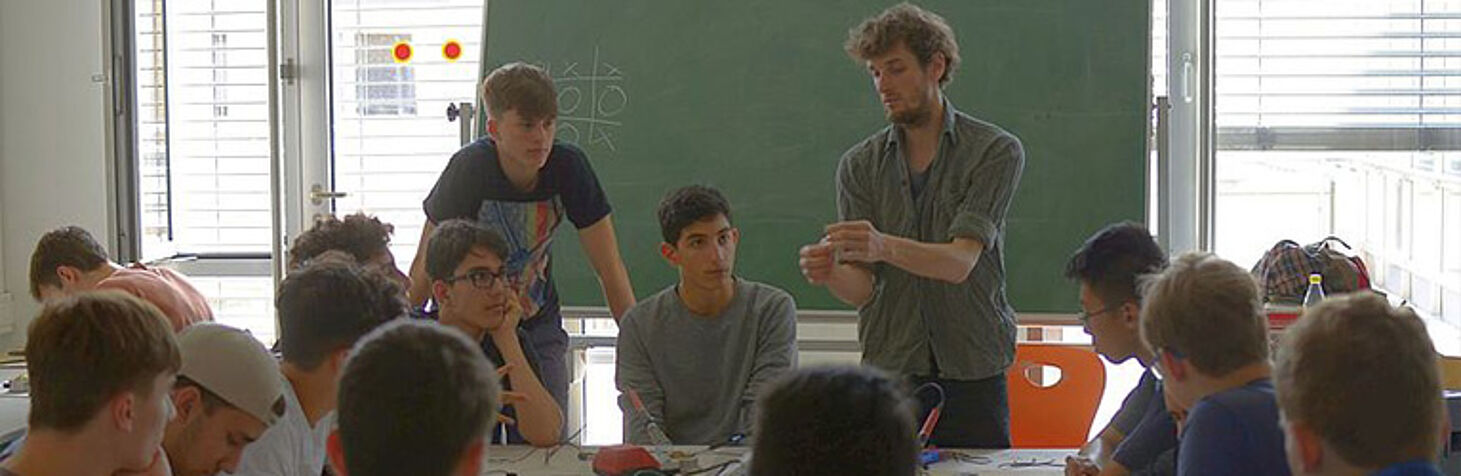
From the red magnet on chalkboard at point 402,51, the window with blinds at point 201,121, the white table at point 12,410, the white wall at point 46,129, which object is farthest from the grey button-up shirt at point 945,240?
the white wall at point 46,129

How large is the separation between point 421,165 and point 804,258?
2382 millimetres

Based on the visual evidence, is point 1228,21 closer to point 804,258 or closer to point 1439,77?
point 1439,77

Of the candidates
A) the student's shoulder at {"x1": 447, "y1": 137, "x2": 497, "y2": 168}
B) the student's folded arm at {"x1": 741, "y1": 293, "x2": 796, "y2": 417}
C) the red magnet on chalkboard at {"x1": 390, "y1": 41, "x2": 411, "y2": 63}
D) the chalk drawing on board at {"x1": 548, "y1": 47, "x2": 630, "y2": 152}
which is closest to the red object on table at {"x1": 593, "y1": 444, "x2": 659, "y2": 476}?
the student's folded arm at {"x1": 741, "y1": 293, "x2": 796, "y2": 417}

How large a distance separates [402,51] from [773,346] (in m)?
2.39

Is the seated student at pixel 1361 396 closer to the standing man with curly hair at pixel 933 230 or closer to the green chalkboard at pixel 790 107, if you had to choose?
the standing man with curly hair at pixel 933 230

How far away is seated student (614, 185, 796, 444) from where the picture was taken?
3889mm

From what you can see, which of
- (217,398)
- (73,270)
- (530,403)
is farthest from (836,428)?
(73,270)

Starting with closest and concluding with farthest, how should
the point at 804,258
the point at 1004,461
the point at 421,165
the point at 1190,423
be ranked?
1. the point at 1190,423
2. the point at 1004,461
3. the point at 804,258
4. the point at 421,165

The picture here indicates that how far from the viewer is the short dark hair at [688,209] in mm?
3930

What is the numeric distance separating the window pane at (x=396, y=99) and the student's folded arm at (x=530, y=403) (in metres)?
2.03

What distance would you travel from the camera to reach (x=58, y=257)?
427 centimetres

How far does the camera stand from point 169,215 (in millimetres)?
6059

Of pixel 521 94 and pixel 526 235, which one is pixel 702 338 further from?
pixel 521 94

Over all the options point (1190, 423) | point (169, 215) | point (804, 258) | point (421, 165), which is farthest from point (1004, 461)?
point (169, 215)
